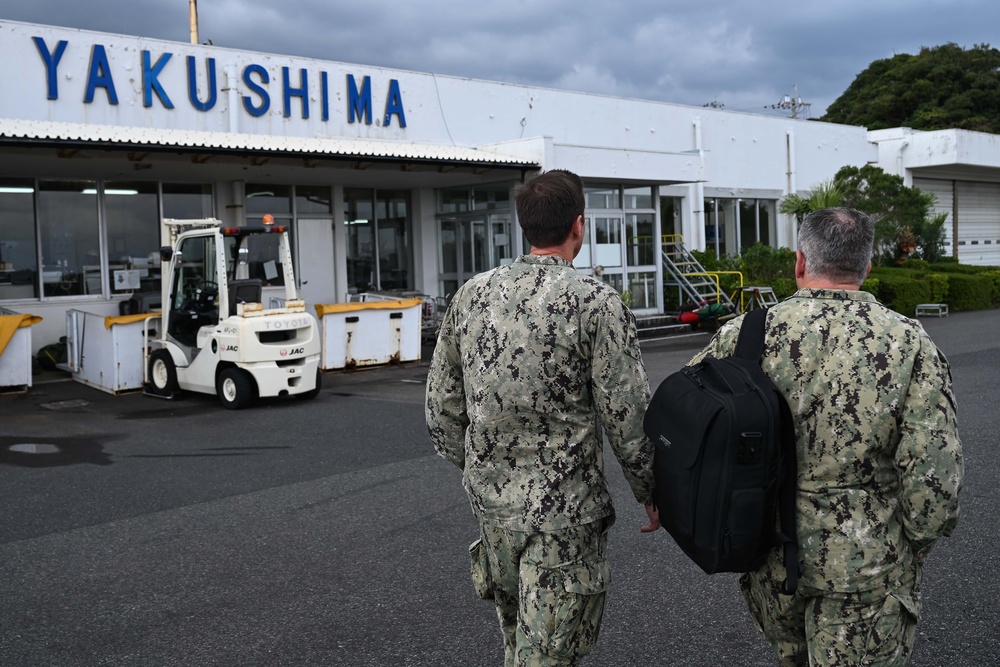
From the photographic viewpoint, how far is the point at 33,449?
9453mm

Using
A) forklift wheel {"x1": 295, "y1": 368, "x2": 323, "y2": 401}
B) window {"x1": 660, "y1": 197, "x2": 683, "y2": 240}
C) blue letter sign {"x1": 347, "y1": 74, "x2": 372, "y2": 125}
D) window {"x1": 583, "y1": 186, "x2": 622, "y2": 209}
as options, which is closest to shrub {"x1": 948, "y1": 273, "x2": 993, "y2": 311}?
window {"x1": 660, "y1": 197, "x2": 683, "y2": 240}

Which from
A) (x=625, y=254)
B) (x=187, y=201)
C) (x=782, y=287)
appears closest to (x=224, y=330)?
(x=187, y=201)

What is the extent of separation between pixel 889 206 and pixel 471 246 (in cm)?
1424

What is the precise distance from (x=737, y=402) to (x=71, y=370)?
13.8 m

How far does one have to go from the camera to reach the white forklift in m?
11.5

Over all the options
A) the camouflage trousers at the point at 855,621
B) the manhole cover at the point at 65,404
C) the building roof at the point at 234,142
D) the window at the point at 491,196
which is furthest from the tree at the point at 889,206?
the camouflage trousers at the point at 855,621

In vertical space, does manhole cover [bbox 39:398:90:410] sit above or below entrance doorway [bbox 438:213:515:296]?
below

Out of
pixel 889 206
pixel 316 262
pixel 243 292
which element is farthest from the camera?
pixel 889 206

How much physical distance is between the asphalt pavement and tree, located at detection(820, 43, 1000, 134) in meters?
47.1

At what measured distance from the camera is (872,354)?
261cm

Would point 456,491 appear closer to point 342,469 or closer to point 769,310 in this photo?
point 342,469

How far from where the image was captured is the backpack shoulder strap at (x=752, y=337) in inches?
107

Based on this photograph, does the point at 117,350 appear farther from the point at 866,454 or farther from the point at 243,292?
the point at 866,454

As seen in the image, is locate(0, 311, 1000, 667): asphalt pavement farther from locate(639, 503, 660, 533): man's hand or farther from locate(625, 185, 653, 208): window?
locate(625, 185, 653, 208): window
